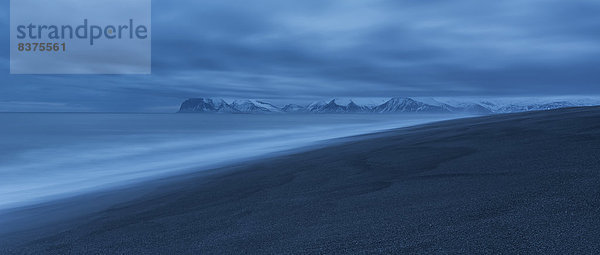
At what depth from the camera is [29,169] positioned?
42.9 feet

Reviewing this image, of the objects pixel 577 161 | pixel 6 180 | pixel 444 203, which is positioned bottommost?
pixel 6 180

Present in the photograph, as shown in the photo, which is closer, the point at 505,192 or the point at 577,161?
the point at 505,192

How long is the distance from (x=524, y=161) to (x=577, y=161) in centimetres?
52

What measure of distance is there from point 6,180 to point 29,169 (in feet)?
7.27

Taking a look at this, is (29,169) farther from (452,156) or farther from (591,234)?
(591,234)

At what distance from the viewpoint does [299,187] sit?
4438mm

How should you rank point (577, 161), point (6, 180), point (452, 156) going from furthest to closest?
1. point (6, 180)
2. point (452, 156)
3. point (577, 161)

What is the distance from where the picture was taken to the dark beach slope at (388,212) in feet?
7.48

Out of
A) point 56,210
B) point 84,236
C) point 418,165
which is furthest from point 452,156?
point 56,210

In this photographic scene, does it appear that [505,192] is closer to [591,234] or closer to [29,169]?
[591,234]

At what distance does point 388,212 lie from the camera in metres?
2.97

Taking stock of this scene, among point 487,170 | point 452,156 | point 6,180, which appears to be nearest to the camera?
point 487,170

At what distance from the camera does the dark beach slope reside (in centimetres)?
228

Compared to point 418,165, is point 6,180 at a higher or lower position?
lower
